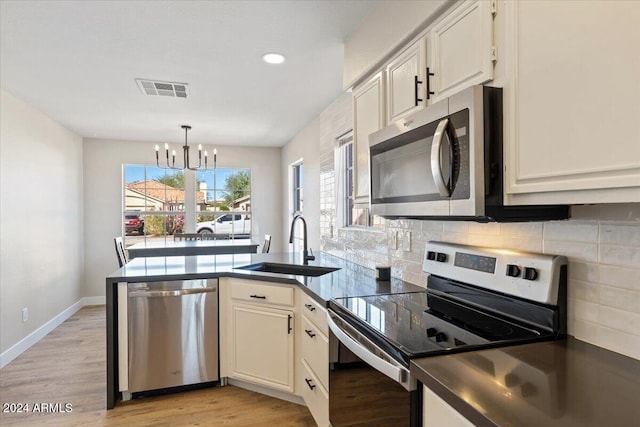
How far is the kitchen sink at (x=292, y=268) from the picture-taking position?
2764mm

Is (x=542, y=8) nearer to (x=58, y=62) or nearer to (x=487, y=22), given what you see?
(x=487, y=22)

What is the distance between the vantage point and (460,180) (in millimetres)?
1185

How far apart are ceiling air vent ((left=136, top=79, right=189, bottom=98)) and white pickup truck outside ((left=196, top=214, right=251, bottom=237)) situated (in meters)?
2.95

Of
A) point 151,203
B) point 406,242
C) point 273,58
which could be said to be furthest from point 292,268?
point 151,203

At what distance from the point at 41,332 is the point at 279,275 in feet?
10.3

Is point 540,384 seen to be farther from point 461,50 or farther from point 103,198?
point 103,198

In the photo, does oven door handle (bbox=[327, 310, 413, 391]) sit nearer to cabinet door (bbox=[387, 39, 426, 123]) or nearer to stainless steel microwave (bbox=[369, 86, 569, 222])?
stainless steel microwave (bbox=[369, 86, 569, 222])

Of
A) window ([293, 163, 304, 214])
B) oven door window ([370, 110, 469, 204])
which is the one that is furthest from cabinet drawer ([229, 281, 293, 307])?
window ([293, 163, 304, 214])

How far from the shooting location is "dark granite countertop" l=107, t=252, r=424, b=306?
1963 millimetres

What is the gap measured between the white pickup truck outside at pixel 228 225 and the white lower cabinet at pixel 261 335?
364 cm

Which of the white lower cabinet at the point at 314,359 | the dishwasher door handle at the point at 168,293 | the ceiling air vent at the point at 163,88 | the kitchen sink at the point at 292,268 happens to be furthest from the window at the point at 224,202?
the white lower cabinet at the point at 314,359

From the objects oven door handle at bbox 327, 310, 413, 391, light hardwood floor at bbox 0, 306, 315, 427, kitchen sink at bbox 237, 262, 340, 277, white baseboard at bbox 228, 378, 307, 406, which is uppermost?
kitchen sink at bbox 237, 262, 340, 277

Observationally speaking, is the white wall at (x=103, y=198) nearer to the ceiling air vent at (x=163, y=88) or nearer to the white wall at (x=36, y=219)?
the white wall at (x=36, y=219)

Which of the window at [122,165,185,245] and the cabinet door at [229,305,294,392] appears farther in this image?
the window at [122,165,185,245]
